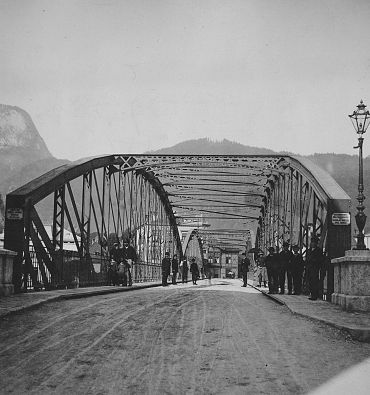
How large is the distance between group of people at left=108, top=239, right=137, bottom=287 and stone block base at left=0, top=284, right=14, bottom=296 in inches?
296

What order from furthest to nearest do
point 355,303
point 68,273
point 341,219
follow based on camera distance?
point 68,273
point 341,219
point 355,303

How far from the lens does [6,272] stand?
12.1 m

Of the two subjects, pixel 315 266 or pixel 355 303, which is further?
pixel 315 266

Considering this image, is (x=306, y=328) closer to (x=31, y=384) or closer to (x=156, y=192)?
(x=31, y=384)

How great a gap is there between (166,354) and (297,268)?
10280 millimetres

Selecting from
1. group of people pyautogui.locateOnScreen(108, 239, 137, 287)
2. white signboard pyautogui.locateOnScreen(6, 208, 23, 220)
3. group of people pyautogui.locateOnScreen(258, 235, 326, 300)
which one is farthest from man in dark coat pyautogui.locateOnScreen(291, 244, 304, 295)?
white signboard pyautogui.locateOnScreen(6, 208, 23, 220)

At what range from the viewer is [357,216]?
36.1 ft

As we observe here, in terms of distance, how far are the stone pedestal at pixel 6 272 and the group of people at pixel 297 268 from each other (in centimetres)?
635

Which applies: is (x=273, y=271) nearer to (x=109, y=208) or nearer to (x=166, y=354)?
(x=109, y=208)

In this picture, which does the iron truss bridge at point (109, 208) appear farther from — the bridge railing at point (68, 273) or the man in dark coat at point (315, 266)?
the man in dark coat at point (315, 266)

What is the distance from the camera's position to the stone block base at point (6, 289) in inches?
465

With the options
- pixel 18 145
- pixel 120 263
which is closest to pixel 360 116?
pixel 120 263

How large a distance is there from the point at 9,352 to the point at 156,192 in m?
28.1

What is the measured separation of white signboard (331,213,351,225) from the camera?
42.9ft
